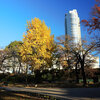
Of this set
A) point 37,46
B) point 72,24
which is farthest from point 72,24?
point 37,46

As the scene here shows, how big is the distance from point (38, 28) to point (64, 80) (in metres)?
10.9

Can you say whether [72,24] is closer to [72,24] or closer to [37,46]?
[72,24]

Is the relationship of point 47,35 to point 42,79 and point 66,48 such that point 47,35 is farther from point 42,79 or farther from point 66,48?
point 42,79

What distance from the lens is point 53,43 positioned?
19.6 metres

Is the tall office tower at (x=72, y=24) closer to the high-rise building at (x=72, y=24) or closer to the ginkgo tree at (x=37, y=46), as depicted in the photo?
the high-rise building at (x=72, y=24)

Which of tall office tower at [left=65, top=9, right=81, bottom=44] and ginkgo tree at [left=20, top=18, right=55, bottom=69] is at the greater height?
tall office tower at [left=65, top=9, right=81, bottom=44]

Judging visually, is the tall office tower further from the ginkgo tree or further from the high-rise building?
the ginkgo tree

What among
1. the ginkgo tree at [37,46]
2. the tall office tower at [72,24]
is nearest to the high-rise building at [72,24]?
the tall office tower at [72,24]

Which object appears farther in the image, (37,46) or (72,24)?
(72,24)

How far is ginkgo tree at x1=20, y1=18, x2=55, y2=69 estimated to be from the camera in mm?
17688

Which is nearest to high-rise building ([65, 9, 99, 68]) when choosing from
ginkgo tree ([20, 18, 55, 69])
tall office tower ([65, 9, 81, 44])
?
tall office tower ([65, 9, 81, 44])

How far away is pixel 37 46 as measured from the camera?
1803 cm

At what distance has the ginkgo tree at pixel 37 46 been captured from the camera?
696 inches

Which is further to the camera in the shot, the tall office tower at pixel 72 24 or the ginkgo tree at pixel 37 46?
the tall office tower at pixel 72 24
